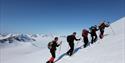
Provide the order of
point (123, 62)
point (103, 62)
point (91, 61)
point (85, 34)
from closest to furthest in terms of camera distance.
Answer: point (123, 62)
point (103, 62)
point (91, 61)
point (85, 34)

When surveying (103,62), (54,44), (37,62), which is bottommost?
(37,62)

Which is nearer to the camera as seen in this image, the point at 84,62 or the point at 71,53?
the point at 84,62

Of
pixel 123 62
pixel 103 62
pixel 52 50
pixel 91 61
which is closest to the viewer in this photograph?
pixel 123 62

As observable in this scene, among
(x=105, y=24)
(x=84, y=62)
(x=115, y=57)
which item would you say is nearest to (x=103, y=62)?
(x=115, y=57)

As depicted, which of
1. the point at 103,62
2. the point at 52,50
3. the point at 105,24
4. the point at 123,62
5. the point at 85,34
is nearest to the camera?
the point at 123,62

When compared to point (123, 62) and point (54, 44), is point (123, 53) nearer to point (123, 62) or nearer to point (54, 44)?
point (123, 62)

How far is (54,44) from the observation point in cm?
1828

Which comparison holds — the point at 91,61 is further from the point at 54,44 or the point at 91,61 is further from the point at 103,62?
the point at 54,44

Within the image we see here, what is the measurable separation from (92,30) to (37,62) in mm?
8985

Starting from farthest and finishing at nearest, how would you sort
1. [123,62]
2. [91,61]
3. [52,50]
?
[52,50] → [91,61] → [123,62]

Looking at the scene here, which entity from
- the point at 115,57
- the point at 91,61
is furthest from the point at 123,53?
the point at 91,61

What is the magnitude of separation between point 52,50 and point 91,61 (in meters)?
5.65

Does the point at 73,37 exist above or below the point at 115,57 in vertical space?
above

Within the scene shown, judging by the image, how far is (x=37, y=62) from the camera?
24219mm
